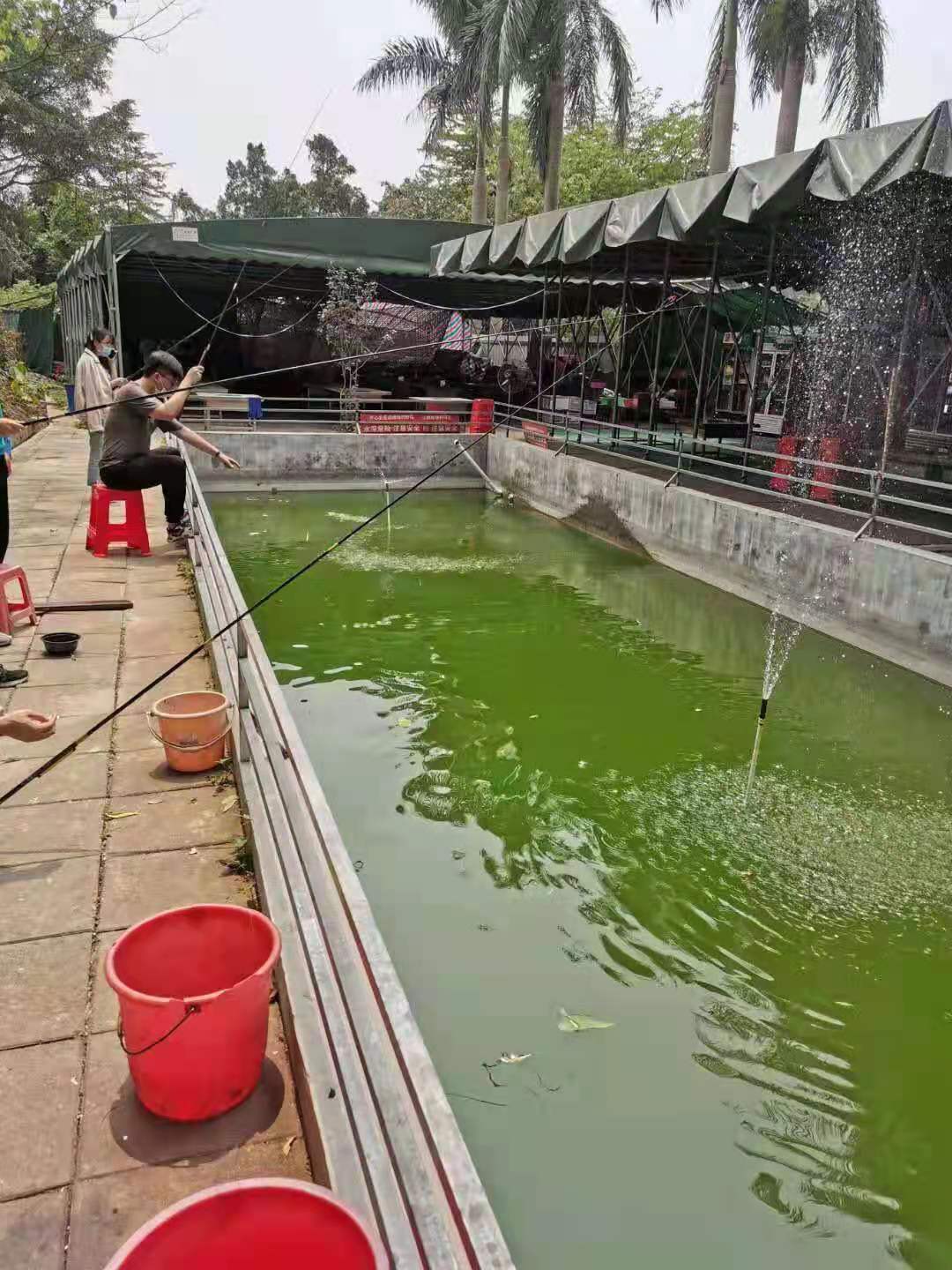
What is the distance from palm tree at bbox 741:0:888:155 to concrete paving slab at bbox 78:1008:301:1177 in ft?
74.3

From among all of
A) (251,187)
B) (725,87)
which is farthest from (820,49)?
(251,187)

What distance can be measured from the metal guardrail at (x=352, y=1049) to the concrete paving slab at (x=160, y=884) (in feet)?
0.65

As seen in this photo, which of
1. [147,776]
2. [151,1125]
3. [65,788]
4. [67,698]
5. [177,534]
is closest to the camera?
[151,1125]

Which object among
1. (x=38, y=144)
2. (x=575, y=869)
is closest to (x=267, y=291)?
(x=38, y=144)

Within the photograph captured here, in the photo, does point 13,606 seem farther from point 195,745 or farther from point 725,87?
point 725,87

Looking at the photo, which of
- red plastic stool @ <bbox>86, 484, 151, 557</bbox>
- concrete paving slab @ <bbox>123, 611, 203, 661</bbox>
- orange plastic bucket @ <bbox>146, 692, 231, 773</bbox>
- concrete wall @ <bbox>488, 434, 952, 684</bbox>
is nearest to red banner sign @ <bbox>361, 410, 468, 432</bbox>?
concrete wall @ <bbox>488, 434, 952, 684</bbox>

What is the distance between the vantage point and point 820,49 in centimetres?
2031

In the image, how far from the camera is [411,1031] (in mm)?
1723

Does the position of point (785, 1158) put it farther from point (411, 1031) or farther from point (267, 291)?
point (267, 291)

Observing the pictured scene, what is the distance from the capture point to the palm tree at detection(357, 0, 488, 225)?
82.7ft

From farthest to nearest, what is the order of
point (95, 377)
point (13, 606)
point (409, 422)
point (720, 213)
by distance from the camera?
1. point (409, 422)
2. point (720, 213)
3. point (95, 377)
4. point (13, 606)

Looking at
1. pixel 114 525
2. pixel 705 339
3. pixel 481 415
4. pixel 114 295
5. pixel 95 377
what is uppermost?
pixel 114 295

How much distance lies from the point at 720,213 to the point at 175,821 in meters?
9.25

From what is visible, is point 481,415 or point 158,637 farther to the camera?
point 481,415
